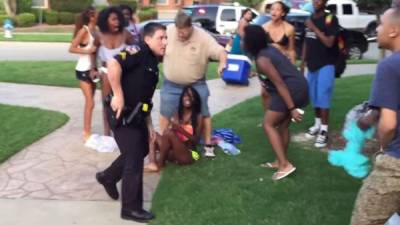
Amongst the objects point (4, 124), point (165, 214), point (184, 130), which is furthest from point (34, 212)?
point (4, 124)

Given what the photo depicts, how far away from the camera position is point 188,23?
18.9 feet

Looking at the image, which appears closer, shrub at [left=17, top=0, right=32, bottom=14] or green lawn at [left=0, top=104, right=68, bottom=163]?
green lawn at [left=0, top=104, right=68, bottom=163]

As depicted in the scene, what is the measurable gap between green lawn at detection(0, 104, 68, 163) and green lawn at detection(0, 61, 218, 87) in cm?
292

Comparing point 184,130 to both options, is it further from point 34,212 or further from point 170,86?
point 34,212

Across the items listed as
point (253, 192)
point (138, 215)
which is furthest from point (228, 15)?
point (138, 215)

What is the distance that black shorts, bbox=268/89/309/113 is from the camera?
17.1 feet

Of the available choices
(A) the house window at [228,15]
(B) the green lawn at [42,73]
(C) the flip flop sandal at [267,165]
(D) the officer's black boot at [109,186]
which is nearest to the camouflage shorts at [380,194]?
(D) the officer's black boot at [109,186]

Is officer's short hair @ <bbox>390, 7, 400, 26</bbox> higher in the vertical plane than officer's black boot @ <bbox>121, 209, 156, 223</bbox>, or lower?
higher

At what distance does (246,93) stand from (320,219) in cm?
650

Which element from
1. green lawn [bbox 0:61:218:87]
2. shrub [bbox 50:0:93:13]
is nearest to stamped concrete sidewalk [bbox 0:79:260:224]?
green lawn [bbox 0:61:218:87]

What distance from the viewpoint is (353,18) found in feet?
79.4

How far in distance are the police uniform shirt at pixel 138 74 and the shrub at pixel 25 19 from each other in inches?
1230

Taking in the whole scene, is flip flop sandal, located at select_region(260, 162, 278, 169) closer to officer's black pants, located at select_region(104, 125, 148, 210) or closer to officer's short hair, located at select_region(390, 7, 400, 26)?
officer's black pants, located at select_region(104, 125, 148, 210)

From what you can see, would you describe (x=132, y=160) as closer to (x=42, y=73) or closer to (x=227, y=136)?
(x=227, y=136)
